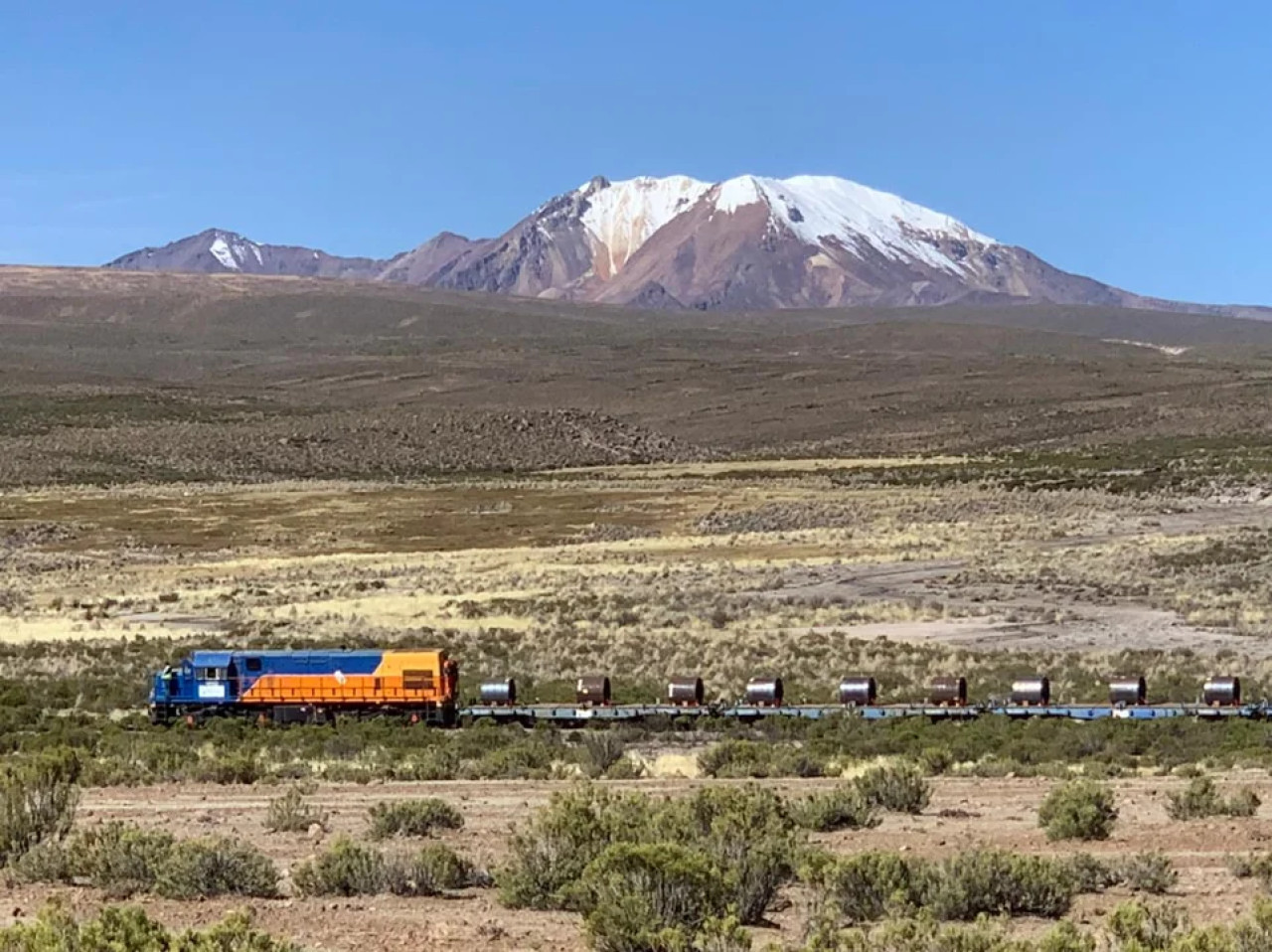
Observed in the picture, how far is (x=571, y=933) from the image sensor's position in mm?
12469

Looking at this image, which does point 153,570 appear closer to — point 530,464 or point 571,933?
point 571,933

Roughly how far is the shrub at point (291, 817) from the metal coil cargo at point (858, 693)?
1332cm

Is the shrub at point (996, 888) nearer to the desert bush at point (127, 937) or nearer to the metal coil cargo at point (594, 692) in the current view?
the desert bush at point (127, 937)

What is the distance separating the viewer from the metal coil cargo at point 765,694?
2980 cm

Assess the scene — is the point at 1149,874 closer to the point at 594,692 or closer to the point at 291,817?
the point at 291,817

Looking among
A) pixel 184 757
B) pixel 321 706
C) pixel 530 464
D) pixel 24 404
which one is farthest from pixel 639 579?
pixel 24 404

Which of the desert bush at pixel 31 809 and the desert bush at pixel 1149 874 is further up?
the desert bush at pixel 31 809

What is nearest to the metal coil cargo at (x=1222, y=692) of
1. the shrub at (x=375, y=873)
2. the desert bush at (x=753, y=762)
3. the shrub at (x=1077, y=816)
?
the desert bush at (x=753, y=762)

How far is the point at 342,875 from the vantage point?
13727 mm

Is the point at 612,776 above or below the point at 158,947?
below

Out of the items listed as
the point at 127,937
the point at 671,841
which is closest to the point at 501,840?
the point at 671,841

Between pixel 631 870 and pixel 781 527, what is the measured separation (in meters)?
68.9

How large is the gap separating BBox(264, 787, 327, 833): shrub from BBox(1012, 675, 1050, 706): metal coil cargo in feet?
47.2

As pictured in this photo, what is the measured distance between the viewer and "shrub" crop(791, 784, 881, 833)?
55.6 feet
